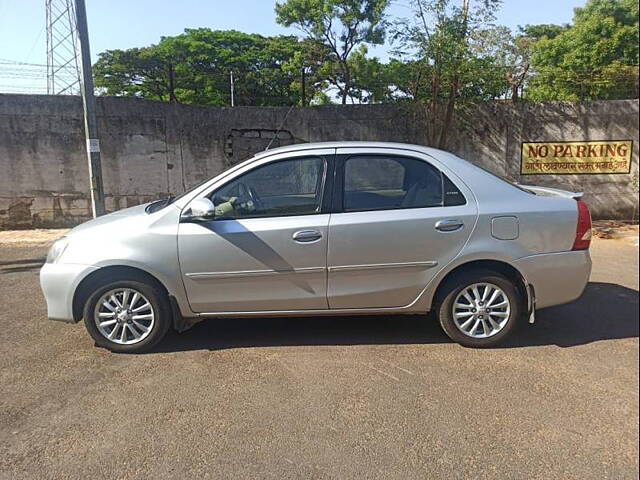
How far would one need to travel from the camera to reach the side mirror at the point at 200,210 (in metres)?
3.43

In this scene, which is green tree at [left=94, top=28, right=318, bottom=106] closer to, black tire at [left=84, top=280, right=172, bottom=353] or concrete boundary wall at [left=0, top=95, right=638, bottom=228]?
concrete boundary wall at [left=0, top=95, right=638, bottom=228]

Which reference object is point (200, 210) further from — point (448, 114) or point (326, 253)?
point (448, 114)

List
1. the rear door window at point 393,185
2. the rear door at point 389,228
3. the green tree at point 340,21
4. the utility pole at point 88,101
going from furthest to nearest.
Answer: the green tree at point 340,21 → the utility pole at point 88,101 → the rear door window at point 393,185 → the rear door at point 389,228

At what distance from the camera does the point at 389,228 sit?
3523mm

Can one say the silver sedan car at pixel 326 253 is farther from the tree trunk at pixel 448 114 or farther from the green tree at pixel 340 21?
the green tree at pixel 340 21

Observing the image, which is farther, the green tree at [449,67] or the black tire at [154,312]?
the green tree at [449,67]

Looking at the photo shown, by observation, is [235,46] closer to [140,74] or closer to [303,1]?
[140,74]

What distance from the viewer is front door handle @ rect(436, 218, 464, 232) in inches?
140

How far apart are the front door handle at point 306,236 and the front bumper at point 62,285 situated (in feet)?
5.31

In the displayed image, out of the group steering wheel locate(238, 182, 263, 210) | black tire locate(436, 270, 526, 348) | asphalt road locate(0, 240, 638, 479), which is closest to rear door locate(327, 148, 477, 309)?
black tire locate(436, 270, 526, 348)

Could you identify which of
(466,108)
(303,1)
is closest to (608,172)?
(466,108)

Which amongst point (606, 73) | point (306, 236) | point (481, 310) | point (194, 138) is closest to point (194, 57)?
point (194, 138)

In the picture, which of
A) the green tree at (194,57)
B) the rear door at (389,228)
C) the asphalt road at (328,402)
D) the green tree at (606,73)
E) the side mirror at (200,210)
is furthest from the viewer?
the green tree at (194,57)

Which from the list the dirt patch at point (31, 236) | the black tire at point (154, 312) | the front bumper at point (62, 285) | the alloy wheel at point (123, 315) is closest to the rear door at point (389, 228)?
the black tire at point (154, 312)
